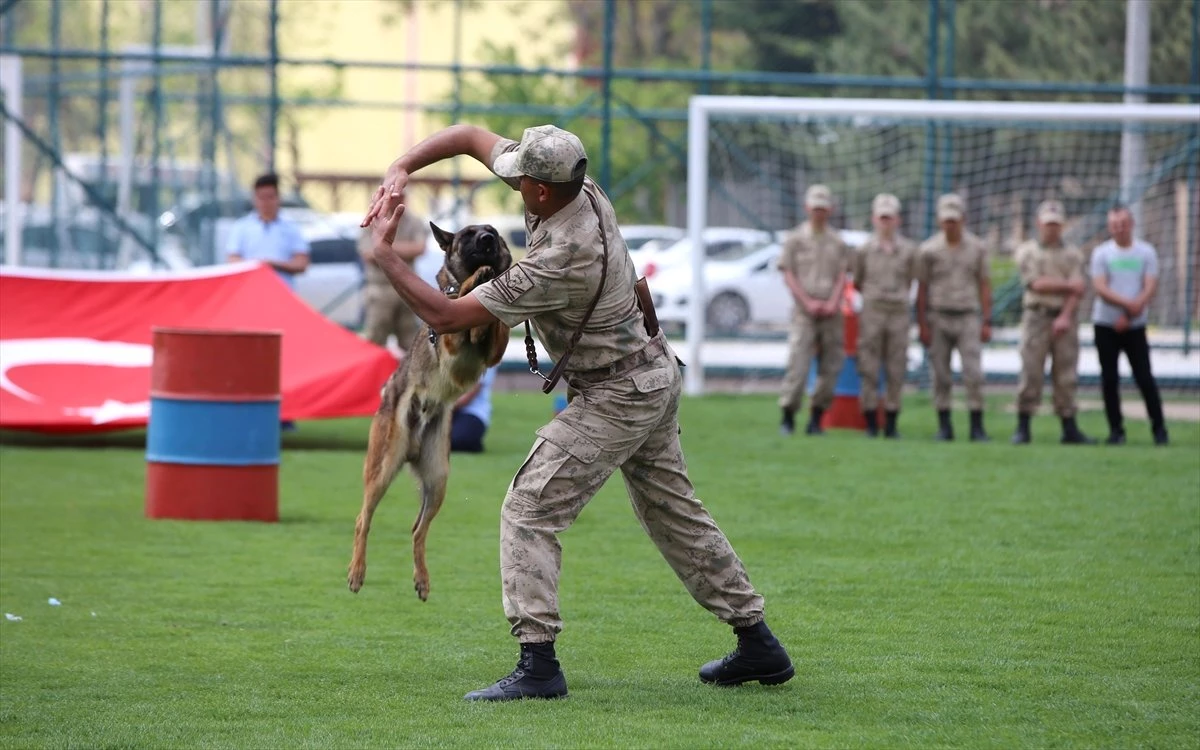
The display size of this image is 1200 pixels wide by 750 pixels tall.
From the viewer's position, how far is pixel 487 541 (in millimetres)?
9539

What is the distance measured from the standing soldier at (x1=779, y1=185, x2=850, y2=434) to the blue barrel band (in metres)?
6.45

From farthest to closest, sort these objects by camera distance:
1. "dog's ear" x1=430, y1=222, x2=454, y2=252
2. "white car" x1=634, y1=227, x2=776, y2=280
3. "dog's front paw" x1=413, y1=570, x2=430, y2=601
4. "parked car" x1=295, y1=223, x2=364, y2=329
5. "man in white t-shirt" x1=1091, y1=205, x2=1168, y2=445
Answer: "parked car" x1=295, y1=223, x2=364, y2=329 → "white car" x1=634, y1=227, x2=776, y2=280 → "man in white t-shirt" x1=1091, y1=205, x2=1168, y2=445 → "dog's front paw" x1=413, y1=570, x2=430, y2=601 → "dog's ear" x1=430, y1=222, x2=454, y2=252

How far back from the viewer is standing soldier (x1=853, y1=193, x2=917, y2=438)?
15.1m

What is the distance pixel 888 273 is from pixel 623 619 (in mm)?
8501

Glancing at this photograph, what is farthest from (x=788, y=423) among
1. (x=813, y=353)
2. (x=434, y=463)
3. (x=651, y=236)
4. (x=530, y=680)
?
(x=651, y=236)

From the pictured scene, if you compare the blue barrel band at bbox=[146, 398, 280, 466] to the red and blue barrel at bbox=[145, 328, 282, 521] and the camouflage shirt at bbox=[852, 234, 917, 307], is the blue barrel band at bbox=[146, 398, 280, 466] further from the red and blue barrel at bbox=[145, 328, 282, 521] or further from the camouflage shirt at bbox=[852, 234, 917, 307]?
the camouflage shirt at bbox=[852, 234, 917, 307]

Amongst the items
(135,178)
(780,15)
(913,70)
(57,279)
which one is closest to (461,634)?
(57,279)

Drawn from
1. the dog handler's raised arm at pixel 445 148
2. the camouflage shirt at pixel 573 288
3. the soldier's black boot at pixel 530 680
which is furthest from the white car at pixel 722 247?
the soldier's black boot at pixel 530 680

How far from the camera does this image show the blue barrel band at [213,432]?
382 inches

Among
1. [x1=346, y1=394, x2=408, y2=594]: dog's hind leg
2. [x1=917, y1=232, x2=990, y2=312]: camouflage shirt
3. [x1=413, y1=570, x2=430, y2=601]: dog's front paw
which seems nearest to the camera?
[x1=413, y1=570, x2=430, y2=601]: dog's front paw

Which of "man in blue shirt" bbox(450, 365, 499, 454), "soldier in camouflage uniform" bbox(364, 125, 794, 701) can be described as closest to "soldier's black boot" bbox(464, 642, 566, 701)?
"soldier in camouflage uniform" bbox(364, 125, 794, 701)

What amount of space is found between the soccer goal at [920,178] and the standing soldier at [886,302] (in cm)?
378

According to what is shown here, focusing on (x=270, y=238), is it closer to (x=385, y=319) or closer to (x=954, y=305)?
(x=385, y=319)

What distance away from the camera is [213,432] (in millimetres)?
9742
